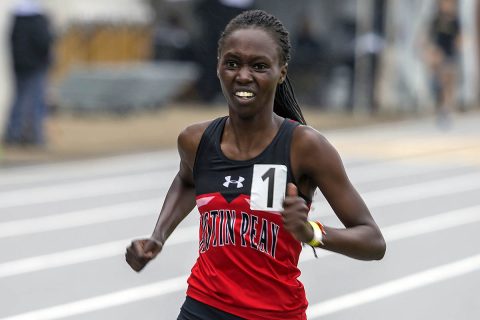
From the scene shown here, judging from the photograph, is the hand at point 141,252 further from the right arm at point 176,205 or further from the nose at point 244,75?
the nose at point 244,75

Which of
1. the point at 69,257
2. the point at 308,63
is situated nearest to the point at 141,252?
the point at 69,257

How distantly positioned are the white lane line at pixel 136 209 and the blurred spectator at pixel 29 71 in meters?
3.61

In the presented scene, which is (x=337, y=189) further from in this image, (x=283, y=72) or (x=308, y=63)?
(x=308, y=63)

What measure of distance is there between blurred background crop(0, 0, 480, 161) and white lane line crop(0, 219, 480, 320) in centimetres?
1160

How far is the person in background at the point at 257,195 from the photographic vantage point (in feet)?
13.2

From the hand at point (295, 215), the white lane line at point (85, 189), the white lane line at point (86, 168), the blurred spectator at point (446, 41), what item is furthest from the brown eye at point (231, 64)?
the blurred spectator at point (446, 41)

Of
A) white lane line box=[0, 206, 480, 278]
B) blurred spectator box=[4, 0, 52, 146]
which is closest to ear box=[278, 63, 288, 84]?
white lane line box=[0, 206, 480, 278]

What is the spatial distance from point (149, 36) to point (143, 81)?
3807mm

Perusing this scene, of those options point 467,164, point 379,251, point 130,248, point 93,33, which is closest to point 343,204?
point 379,251

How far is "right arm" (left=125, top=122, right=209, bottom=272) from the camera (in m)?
3.98

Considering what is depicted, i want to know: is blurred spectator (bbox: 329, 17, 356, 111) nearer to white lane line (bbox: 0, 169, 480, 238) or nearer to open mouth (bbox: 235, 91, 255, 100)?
white lane line (bbox: 0, 169, 480, 238)

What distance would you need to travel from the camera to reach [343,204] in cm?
404

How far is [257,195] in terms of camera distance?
4059 millimetres

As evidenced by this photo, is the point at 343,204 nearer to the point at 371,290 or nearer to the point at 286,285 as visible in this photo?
the point at 286,285
